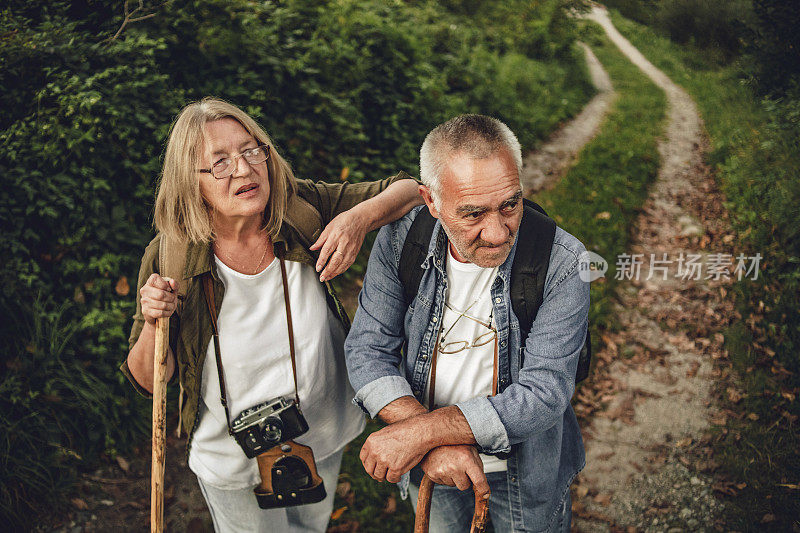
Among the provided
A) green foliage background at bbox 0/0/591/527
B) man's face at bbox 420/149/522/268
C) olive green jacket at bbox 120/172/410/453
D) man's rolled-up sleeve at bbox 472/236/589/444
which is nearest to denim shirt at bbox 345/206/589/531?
man's rolled-up sleeve at bbox 472/236/589/444

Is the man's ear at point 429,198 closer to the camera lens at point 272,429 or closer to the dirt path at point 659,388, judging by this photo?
the camera lens at point 272,429

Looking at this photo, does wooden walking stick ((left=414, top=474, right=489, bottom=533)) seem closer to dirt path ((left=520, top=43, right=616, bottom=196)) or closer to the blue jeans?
the blue jeans

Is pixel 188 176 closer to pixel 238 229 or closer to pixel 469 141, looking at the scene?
pixel 238 229

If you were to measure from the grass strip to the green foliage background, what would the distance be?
401cm

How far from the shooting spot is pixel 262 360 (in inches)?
86.9

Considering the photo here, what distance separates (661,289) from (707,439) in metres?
1.99

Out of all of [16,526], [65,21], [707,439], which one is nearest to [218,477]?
[16,526]

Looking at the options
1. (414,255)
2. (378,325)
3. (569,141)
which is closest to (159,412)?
(378,325)

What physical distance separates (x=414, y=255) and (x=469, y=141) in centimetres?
50

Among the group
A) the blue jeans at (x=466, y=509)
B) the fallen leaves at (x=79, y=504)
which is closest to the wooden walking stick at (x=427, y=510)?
the blue jeans at (x=466, y=509)

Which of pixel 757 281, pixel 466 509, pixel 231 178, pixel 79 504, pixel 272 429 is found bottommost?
pixel 79 504

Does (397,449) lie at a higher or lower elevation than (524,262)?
lower

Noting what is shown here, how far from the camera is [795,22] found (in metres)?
5.03

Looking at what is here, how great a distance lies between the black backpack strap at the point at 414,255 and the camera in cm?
199
